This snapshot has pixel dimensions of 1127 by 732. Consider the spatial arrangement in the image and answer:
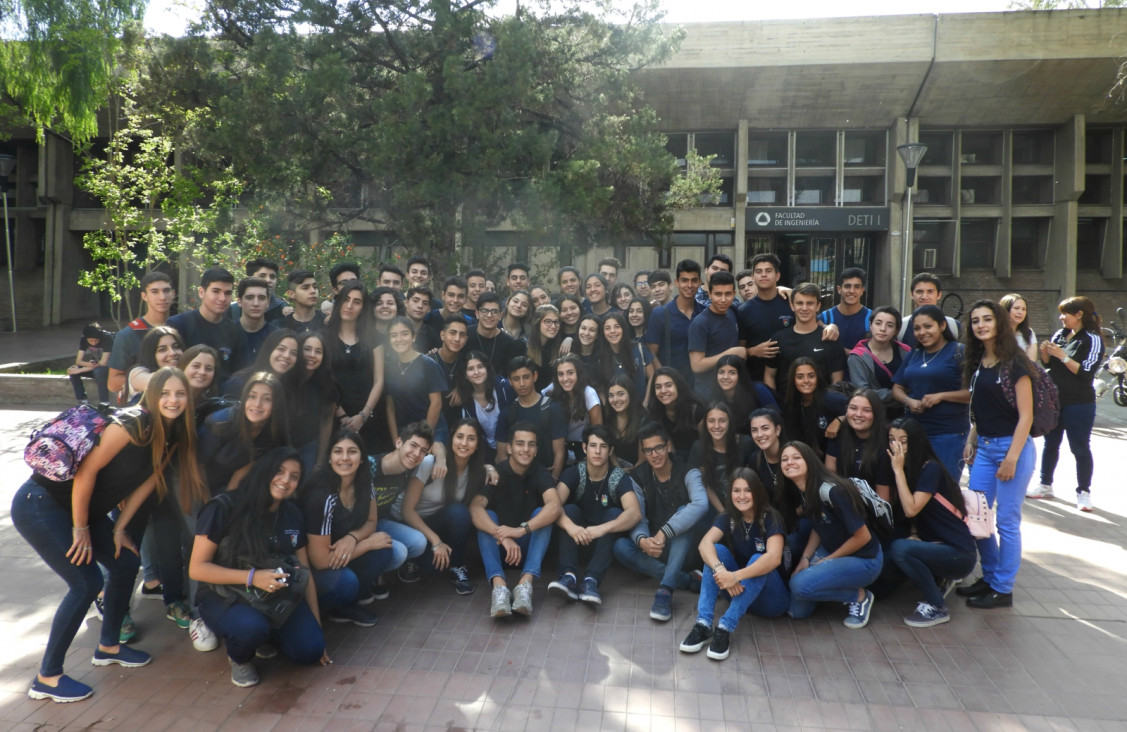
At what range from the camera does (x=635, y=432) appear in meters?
5.51

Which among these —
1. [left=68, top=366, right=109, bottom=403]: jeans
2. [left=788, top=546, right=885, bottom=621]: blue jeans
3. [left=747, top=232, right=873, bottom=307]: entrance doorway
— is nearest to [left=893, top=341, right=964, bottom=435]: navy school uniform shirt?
[left=788, top=546, right=885, bottom=621]: blue jeans

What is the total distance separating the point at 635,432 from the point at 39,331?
24.4m

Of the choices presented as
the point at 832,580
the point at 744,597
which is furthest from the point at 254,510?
the point at 832,580

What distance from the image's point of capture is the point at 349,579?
433cm

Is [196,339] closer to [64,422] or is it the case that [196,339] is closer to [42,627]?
[64,422]

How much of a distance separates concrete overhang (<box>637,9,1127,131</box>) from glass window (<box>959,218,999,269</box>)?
3.25 meters

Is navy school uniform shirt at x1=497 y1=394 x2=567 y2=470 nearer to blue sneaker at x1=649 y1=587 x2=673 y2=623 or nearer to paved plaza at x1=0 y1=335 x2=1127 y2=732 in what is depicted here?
paved plaza at x1=0 y1=335 x2=1127 y2=732

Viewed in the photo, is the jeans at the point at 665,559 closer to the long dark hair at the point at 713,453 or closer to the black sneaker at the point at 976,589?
the long dark hair at the point at 713,453

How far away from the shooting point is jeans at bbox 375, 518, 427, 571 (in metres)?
4.73

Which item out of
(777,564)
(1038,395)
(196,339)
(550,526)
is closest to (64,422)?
(196,339)

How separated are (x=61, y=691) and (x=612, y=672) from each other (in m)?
2.76

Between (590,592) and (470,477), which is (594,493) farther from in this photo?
(470,477)

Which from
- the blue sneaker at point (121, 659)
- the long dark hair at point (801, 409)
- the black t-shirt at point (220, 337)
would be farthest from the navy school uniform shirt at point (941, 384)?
the blue sneaker at point (121, 659)

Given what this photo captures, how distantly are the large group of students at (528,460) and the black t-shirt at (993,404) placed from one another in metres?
0.02
